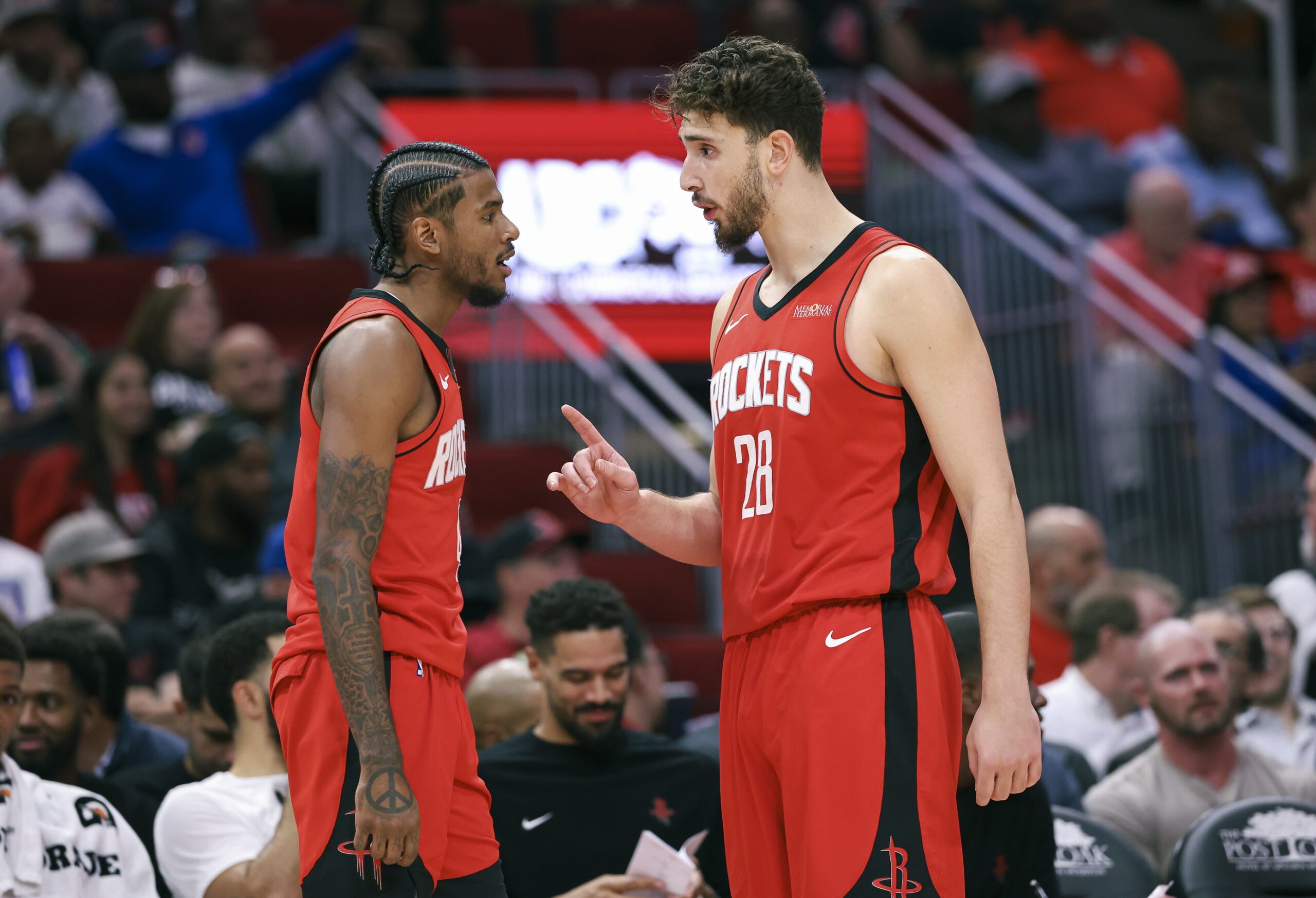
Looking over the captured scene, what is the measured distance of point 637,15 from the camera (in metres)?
12.9

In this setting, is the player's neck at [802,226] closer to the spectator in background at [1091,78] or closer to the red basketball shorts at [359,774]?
the red basketball shorts at [359,774]

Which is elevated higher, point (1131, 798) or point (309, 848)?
point (309, 848)

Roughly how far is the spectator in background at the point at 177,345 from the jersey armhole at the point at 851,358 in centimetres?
603

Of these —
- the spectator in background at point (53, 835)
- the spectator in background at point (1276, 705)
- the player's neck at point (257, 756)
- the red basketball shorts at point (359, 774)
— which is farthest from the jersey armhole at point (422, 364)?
the spectator in background at point (1276, 705)

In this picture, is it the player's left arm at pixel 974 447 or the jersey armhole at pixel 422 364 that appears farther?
the jersey armhole at pixel 422 364

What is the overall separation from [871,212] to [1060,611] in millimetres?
4215

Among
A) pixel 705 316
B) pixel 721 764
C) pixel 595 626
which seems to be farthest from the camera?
pixel 705 316

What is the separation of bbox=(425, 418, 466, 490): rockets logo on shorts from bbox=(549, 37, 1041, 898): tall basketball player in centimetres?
23

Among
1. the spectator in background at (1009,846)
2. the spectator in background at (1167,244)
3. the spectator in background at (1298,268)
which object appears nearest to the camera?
the spectator in background at (1009,846)

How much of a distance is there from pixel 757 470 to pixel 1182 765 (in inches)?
146

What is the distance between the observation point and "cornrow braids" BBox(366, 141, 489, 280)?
12.0 feet

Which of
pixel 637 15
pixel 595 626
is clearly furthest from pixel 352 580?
pixel 637 15

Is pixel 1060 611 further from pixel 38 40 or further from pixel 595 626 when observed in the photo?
pixel 38 40

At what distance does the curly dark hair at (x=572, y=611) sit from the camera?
5547 mm
